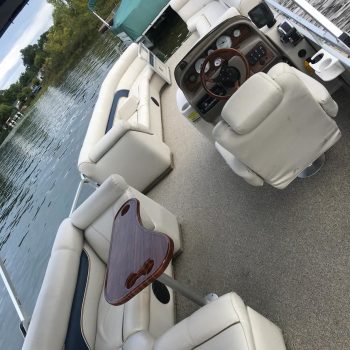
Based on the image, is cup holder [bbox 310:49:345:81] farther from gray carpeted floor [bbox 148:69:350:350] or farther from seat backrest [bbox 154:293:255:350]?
seat backrest [bbox 154:293:255:350]

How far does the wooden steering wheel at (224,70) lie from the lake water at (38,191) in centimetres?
67

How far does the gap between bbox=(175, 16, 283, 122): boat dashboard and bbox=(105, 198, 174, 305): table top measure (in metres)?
1.23

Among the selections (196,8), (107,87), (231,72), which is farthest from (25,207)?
(231,72)

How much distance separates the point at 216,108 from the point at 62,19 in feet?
98.3

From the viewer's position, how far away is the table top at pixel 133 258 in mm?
1686

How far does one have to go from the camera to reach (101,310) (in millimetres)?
2604

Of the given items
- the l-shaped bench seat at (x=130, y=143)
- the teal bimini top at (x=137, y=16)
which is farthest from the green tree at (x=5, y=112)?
the l-shaped bench seat at (x=130, y=143)

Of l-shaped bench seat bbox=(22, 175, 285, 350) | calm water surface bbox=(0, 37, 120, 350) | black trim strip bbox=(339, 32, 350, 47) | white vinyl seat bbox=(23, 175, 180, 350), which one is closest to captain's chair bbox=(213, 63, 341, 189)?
black trim strip bbox=(339, 32, 350, 47)

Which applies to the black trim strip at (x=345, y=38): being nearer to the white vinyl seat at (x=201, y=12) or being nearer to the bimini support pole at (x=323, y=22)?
the bimini support pole at (x=323, y=22)

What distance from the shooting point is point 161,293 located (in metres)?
2.62

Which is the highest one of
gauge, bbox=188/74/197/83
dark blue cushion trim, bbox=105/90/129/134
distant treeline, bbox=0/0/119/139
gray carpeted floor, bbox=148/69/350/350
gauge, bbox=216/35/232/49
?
distant treeline, bbox=0/0/119/139

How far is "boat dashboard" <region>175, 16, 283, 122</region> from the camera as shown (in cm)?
278

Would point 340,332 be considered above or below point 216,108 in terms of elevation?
below

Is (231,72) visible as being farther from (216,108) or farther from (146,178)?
(146,178)
